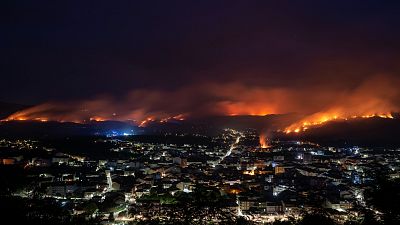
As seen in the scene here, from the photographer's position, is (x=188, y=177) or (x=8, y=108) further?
(x=8, y=108)

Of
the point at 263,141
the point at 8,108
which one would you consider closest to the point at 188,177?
the point at 263,141

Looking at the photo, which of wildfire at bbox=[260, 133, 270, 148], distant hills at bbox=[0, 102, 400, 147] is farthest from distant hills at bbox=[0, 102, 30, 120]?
wildfire at bbox=[260, 133, 270, 148]

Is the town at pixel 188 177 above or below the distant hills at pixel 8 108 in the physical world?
below

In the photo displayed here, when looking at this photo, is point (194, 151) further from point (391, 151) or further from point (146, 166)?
point (391, 151)

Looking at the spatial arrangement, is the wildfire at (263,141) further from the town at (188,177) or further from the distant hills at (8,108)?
the distant hills at (8,108)

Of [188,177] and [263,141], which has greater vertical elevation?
[263,141]

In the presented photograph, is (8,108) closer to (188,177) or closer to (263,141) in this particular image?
(263,141)

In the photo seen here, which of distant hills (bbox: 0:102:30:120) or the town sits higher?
distant hills (bbox: 0:102:30:120)

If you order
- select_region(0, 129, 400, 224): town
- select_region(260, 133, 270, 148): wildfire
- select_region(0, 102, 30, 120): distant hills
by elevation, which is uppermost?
select_region(0, 102, 30, 120): distant hills

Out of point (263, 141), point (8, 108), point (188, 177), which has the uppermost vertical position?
point (8, 108)

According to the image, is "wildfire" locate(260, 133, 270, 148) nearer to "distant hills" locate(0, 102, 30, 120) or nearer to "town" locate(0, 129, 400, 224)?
"town" locate(0, 129, 400, 224)

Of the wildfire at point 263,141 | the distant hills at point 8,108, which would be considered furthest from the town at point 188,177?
the distant hills at point 8,108

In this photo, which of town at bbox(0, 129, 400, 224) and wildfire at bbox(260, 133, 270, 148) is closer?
town at bbox(0, 129, 400, 224)
